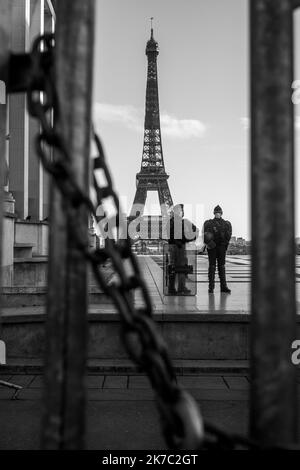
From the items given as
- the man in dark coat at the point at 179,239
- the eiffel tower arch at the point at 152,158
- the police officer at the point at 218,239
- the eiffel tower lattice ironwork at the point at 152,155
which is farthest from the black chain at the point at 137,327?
the eiffel tower lattice ironwork at the point at 152,155

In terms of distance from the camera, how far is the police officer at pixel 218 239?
1023 centimetres

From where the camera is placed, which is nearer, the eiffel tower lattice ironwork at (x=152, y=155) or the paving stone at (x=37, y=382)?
the paving stone at (x=37, y=382)

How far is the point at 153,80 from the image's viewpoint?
64500mm

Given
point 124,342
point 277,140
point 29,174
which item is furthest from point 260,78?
point 29,174

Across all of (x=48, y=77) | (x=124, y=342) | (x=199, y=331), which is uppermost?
(x=48, y=77)

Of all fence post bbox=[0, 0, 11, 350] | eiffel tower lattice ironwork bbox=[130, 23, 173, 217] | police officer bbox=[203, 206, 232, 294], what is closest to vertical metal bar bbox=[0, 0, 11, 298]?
fence post bbox=[0, 0, 11, 350]

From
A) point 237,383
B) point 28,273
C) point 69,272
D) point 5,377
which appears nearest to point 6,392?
point 5,377

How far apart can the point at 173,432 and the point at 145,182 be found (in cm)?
6020

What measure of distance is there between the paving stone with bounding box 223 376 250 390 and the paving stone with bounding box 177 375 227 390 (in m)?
0.07

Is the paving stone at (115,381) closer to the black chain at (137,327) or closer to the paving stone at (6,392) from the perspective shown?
the paving stone at (6,392)

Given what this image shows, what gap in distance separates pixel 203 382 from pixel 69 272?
4268 mm

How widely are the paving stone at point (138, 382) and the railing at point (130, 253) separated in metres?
3.84

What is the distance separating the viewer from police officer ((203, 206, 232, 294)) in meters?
10.2
